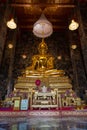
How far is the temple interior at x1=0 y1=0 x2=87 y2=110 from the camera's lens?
13.5ft

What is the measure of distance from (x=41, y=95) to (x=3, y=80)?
77.8 inches

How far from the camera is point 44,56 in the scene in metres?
6.14

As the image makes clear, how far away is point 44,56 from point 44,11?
198 cm

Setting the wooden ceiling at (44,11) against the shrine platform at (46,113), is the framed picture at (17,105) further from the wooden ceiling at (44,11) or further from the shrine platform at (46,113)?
the wooden ceiling at (44,11)

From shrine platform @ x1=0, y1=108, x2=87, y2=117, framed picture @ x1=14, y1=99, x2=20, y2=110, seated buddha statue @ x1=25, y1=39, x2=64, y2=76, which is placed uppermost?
seated buddha statue @ x1=25, y1=39, x2=64, y2=76

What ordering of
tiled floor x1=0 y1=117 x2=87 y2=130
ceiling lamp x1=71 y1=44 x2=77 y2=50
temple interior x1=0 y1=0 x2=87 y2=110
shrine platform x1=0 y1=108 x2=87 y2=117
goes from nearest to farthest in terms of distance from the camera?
tiled floor x1=0 y1=117 x2=87 y2=130, shrine platform x1=0 y1=108 x2=87 y2=117, temple interior x1=0 y1=0 x2=87 y2=110, ceiling lamp x1=71 y1=44 x2=77 y2=50

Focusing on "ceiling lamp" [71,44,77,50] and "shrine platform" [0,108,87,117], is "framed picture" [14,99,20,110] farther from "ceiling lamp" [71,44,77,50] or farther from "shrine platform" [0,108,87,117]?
"ceiling lamp" [71,44,77,50]

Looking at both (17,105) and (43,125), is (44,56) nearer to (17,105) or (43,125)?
(17,105)

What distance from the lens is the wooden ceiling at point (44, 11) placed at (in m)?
6.34

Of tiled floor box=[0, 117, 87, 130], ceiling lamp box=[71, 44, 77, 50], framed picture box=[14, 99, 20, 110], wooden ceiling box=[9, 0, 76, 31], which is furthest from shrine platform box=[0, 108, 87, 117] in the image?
wooden ceiling box=[9, 0, 76, 31]

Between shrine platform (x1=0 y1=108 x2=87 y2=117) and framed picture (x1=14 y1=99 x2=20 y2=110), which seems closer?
shrine platform (x1=0 y1=108 x2=87 y2=117)

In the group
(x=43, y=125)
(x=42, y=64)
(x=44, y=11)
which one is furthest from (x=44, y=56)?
(x=43, y=125)

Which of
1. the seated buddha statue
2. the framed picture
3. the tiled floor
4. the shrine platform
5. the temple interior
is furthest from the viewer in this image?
the seated buddha statue

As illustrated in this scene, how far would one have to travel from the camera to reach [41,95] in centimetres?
385
